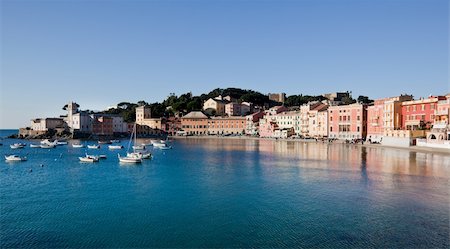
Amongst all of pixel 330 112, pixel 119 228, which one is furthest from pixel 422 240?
pixel 330 112

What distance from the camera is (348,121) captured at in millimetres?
68750

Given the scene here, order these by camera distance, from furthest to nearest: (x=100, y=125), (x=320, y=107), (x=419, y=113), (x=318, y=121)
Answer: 1. (x=100, y=125)
2. (x=320, y=107)
3. (x=318, y=121)
4. (x=419, y=113)

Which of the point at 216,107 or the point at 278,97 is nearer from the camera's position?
the point at 216,107

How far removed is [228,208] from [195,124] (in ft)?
284

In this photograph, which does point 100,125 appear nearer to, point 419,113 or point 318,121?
point 318,121

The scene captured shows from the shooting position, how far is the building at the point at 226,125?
100m

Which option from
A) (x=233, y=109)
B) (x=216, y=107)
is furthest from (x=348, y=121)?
(x=216, y=107)

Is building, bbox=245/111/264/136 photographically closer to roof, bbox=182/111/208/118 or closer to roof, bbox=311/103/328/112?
roof, bbox=182/111/208/118

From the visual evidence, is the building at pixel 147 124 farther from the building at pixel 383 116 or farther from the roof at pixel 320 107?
the building at pixel 383 116

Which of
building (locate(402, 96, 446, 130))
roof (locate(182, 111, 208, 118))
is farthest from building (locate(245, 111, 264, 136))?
building (locate(402, 96, 446, 130))

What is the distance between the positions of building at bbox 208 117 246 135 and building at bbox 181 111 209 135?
1.50 meters

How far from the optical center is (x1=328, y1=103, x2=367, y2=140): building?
66.0m

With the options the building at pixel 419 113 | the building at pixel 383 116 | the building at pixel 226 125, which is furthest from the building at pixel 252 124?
the building at pixel 419 113

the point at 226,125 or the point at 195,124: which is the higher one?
the point at 195,124
